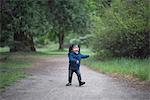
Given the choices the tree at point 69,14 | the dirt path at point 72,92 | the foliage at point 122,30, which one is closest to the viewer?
the dirt path at point 72,92

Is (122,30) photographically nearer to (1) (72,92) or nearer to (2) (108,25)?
(2) (108,25)

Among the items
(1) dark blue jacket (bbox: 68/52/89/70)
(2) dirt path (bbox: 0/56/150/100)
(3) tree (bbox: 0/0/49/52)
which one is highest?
(3) tree (bbox: 0/0/49/52)

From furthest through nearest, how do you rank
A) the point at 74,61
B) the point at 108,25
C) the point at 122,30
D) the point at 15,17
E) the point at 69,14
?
1. the point at 69,14
2. the point at 108,25
3. the point at 122,30
4. the point at 15,17
5. the point at 74,61

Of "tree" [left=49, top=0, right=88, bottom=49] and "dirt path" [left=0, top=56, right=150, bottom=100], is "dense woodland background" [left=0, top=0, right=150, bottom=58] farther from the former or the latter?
"dirt path" [left=0, top=56, right=150, bottom=100]

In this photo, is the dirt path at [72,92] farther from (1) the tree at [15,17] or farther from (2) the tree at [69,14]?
(2) the tree at [69,14]

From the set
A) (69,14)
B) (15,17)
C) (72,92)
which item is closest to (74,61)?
(72,92)

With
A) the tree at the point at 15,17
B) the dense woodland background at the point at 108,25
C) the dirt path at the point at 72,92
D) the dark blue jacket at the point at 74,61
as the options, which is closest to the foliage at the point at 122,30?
the dense woodland background at the point at 108,25

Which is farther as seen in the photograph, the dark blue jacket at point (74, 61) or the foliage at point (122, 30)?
the foliage at point (122, 30)

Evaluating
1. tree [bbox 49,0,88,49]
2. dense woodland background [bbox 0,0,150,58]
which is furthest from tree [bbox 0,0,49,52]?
tree [bbox 49,0,88,49]

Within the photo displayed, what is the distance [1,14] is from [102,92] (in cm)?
1422

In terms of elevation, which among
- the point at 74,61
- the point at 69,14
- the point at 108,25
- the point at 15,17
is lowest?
the point at 74,61

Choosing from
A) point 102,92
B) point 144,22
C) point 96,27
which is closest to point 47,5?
point 96,27

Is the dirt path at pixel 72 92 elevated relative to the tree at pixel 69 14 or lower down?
lower down

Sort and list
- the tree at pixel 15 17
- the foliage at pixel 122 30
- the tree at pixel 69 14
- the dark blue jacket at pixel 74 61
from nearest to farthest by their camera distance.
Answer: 1. the dark blue jacket at pixel 74 61
2. the tree at pixel 15 17
3. the foliage at pixel 122 30
4. the tree at pixel 69 14
